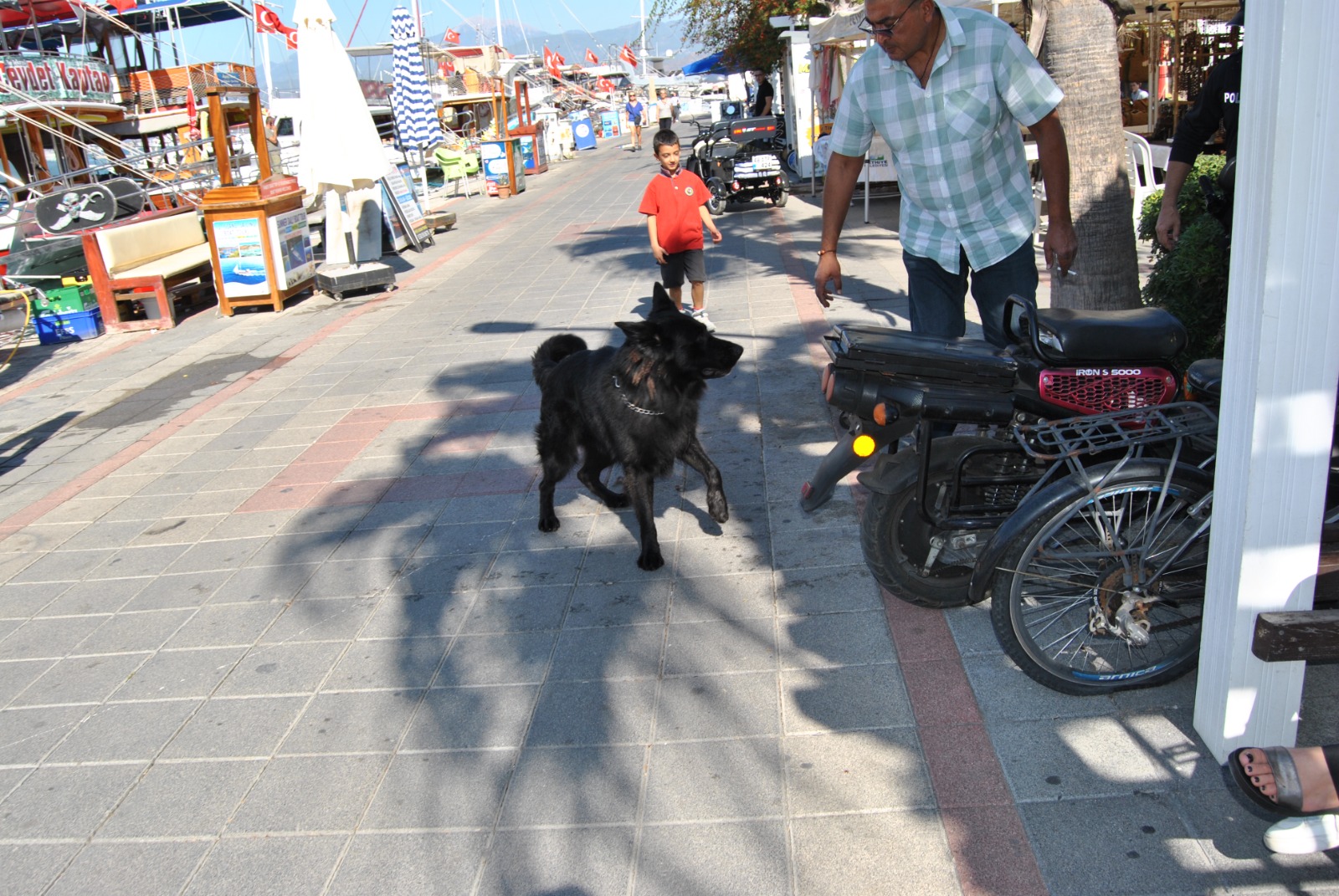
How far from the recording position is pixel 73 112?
935 inches

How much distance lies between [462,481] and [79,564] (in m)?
1.94

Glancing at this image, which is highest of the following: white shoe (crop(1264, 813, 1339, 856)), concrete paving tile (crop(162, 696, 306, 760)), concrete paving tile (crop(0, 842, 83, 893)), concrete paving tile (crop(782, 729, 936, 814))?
white shoe (crop(1264, 813, 1339, 856))

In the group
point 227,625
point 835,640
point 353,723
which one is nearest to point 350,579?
point 227,625

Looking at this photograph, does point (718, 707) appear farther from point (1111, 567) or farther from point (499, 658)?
point (1111, 567)

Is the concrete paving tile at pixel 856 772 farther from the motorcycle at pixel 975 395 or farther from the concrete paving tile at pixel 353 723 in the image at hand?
the concrete paving tile at pixel 353 723

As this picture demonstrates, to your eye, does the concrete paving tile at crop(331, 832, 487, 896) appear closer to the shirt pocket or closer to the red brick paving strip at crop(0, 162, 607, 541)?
the shirt pocket

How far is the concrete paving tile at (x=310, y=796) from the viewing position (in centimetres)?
281

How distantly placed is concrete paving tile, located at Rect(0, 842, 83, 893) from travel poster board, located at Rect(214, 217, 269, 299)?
935cm

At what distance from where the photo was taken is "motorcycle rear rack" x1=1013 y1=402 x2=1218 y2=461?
2.71 m

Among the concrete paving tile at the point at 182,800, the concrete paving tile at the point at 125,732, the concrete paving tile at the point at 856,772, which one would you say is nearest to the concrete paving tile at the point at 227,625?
the concrete paving tile at the point at 125,732

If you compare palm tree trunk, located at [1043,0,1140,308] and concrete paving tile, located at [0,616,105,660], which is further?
palm tree trunk, located at [1043,0,1140,308]

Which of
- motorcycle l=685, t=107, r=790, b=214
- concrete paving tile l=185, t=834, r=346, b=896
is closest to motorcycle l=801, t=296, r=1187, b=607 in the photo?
concrete paving tile l=185, t=834, r=346, b=896

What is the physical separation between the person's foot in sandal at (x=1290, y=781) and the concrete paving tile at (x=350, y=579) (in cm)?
330

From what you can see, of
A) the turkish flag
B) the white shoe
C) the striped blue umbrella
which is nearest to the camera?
the white shoe
